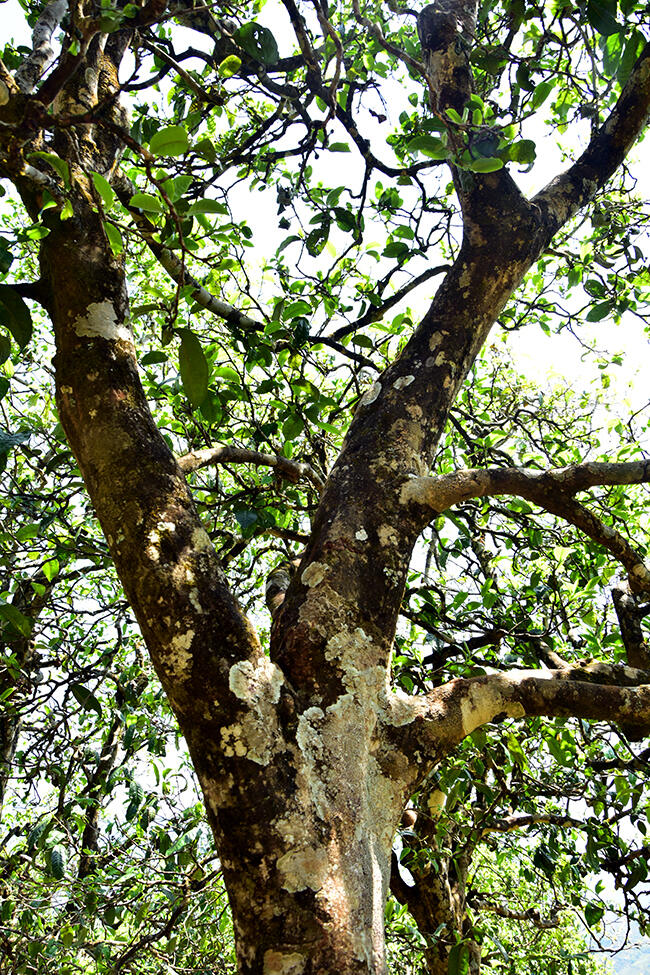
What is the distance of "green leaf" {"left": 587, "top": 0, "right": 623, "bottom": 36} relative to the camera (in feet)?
5.08

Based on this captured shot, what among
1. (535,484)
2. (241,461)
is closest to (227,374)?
(241,461)

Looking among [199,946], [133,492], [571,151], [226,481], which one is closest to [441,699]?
[133,492]

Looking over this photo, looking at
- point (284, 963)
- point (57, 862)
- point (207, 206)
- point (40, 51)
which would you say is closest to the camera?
point (284, 963)

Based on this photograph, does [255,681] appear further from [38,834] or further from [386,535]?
[38,834]

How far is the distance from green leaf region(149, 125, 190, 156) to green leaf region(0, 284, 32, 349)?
0.50 m

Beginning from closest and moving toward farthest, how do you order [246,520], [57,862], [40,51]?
[40,51] < [246,520] < [57,862]

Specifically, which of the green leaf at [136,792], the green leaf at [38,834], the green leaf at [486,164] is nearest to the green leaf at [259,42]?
the green leaf at [486,164]

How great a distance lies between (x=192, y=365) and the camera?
1.45 meters

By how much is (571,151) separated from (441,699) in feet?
14.5

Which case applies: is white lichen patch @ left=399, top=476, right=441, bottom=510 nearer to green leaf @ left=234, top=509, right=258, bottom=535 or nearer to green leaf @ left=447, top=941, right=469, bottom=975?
green leaf @ left=234, top=509, right=258, bottom=535

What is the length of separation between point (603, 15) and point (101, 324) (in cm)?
141

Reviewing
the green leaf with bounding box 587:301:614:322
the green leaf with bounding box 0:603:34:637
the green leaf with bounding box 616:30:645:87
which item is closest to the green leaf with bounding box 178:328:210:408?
the green leaf with bounding box 0:603:34:637

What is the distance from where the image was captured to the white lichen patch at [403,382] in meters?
1.90

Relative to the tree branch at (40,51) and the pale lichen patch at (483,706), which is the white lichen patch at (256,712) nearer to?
the pale lichen patch at (483,706)
